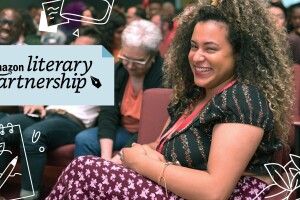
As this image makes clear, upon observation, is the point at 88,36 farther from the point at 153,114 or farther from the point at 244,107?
the point at 244,107

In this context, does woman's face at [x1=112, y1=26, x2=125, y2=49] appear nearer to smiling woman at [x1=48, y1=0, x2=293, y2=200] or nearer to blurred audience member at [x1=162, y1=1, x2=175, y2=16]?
smiling woman at [x1=48, y1=0, x2=293, y2=200]

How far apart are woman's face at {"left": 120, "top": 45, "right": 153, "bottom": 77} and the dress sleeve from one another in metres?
0.74

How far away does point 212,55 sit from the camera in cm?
140

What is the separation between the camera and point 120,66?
2123mm

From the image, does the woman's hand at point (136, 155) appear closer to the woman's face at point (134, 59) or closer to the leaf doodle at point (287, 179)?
the leaf doodle at point (287, 179)

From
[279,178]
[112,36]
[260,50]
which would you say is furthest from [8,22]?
[279,178]

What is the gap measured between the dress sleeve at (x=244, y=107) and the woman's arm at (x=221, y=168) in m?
0.02

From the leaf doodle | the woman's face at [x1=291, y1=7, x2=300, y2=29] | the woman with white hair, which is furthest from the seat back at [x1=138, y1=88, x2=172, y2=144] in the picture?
the woman's face at [x1=291, y1=7, x2=300, y2=29]

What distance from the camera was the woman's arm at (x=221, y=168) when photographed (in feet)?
4.17

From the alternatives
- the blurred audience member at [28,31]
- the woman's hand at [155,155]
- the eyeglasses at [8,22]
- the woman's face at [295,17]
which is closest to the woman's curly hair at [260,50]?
the woman's hand at [155,155]

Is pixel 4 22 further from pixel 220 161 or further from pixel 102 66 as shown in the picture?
pixel 220 161

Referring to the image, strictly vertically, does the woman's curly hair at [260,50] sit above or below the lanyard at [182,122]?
above

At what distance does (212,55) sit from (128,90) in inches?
29.7

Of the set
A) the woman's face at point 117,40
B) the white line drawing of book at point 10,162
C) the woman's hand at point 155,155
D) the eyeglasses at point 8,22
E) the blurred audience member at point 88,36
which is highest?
the eyeglasses at point 8,22
